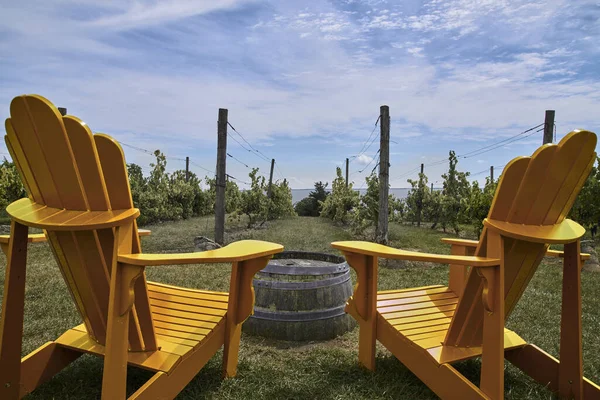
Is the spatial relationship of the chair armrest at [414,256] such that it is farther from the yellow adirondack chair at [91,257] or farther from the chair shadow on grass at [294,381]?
the chair shadow on grass at [294,381]

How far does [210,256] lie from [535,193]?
5.53 feet

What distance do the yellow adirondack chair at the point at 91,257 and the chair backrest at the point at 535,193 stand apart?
1.30m

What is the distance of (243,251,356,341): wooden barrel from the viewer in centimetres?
337

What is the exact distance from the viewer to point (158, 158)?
1608 centimetres

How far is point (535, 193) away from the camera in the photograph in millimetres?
2039

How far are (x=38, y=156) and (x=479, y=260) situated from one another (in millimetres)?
Answer: 2177

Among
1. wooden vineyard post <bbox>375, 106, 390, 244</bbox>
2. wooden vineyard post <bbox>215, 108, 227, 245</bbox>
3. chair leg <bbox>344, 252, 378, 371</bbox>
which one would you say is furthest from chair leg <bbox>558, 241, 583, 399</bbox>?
wooden vineyard post <bbox>215, 108, 227, 245</bbox>

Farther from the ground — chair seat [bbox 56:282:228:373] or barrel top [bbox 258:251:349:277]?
barrel top [bbox 258:251:349:277]

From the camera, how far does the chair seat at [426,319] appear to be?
2.44m

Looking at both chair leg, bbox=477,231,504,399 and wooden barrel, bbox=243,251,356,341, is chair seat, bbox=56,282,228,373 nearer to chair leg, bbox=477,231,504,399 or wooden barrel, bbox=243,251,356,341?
wooden barrel, bbox=243,251,356,341

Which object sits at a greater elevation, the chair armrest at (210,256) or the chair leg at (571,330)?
the chair armrest at (210,256)

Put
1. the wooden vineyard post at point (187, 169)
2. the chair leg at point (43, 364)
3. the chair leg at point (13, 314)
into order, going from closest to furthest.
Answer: the chair leg at point (13, 314) < the chair leg at point (43, 364) < the wooden vineyard post at point (187, 169)

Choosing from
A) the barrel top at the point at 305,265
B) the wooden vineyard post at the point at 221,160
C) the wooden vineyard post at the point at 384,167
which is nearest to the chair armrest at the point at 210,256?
the barrel top at the point at 305,265

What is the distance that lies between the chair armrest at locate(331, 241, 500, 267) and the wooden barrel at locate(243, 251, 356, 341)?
0.78m
